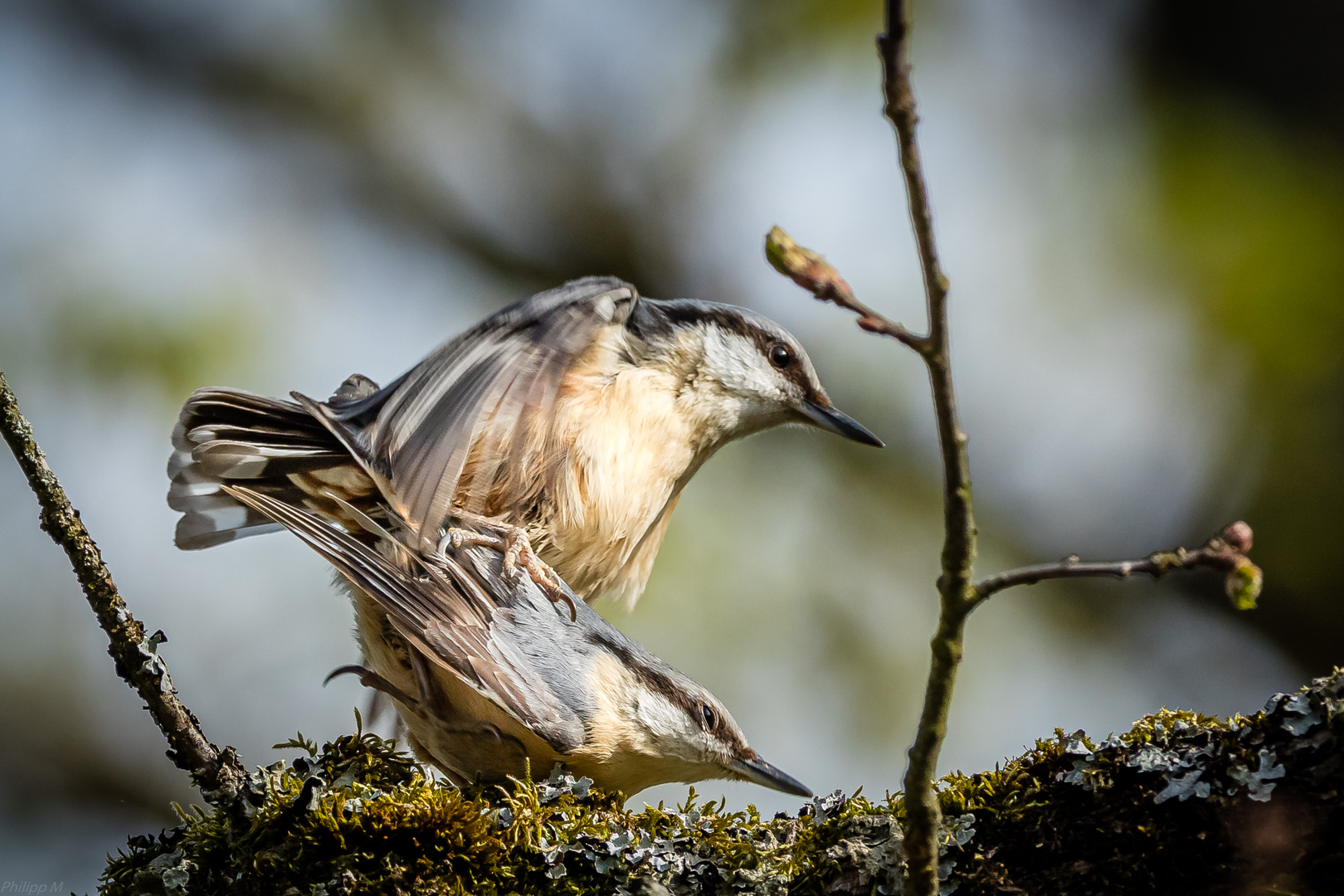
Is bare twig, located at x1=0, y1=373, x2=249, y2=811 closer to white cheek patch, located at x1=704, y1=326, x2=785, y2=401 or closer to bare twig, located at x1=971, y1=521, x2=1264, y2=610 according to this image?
bare twig, located at x1=971, y1=521, x2=1264, y2=610

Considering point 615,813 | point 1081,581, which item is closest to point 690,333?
point 615,813

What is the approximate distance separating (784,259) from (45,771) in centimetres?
401

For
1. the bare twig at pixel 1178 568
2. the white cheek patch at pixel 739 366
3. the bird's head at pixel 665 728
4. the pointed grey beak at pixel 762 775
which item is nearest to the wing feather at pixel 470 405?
the white cheek patch at pixel 739 366

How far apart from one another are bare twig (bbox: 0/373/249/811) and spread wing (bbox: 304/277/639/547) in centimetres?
48

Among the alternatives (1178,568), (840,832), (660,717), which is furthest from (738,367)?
(1178,568)

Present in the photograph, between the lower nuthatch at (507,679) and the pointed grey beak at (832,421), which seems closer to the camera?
the lower nuthatch at (507,679)

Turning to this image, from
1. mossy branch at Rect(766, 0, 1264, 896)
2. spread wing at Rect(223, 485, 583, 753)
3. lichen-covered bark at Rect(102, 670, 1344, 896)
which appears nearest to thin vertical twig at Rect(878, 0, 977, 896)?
mossy branch at Rect(766, 0, 1264, 896)

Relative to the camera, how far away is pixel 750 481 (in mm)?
4430

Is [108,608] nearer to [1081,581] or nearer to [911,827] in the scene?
[911,827]

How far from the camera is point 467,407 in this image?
1.89 meters

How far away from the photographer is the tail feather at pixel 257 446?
1.92 metres

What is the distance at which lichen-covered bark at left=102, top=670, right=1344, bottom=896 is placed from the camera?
47.3 inches

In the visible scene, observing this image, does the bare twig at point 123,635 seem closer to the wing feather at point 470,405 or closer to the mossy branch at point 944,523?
the wing feather at point 470,405

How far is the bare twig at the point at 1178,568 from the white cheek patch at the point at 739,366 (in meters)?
1.47
